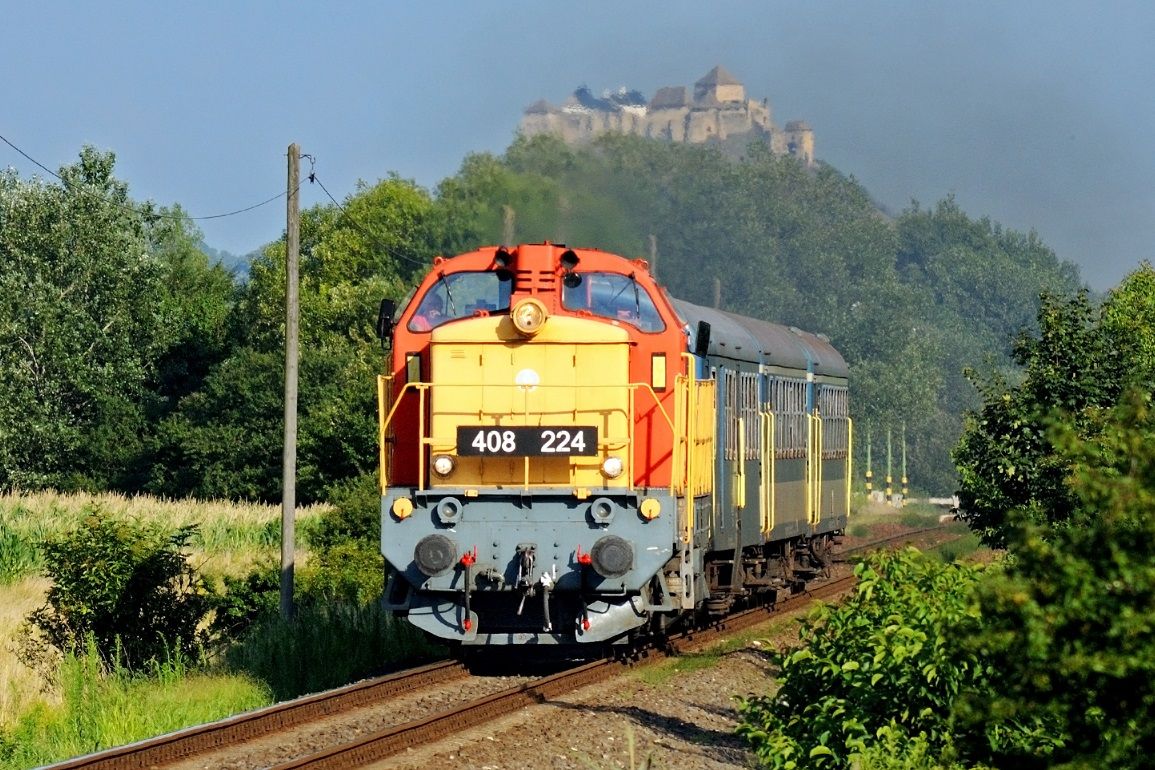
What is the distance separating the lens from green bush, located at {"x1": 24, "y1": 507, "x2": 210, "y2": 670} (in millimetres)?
17141

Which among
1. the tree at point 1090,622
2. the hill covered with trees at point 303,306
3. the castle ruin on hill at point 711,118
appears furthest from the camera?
the castle ruin on hill at point 711,118

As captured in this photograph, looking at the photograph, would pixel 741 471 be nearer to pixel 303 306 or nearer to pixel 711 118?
pixel 303 306

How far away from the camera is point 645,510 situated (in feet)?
42.9

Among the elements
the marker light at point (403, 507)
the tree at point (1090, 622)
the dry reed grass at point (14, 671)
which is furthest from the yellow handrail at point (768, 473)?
the tree at point (1090, 622)

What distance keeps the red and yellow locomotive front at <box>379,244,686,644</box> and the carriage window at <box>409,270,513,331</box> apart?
1cm

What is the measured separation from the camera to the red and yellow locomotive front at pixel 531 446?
13.1 metres

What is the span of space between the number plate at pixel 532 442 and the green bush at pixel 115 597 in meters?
5.26

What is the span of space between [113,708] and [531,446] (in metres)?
4.13

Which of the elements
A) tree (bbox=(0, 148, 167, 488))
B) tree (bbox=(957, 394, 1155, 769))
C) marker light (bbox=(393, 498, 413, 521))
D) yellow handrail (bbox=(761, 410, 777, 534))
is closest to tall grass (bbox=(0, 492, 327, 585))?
tree (bbox=(0, 148, 167, 488))

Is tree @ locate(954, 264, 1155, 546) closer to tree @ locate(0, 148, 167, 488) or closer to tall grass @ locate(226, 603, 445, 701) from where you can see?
tall grass @ locate(226, 603, 445, 701)

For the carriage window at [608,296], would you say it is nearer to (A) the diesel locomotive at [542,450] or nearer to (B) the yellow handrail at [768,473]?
(A) the diesel locomotive at [542,450]

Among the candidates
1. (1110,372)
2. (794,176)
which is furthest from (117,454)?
(794,176)

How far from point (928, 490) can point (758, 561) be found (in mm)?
55958

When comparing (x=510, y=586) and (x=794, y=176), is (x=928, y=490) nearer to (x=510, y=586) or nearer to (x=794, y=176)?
(x=794, y=176)
